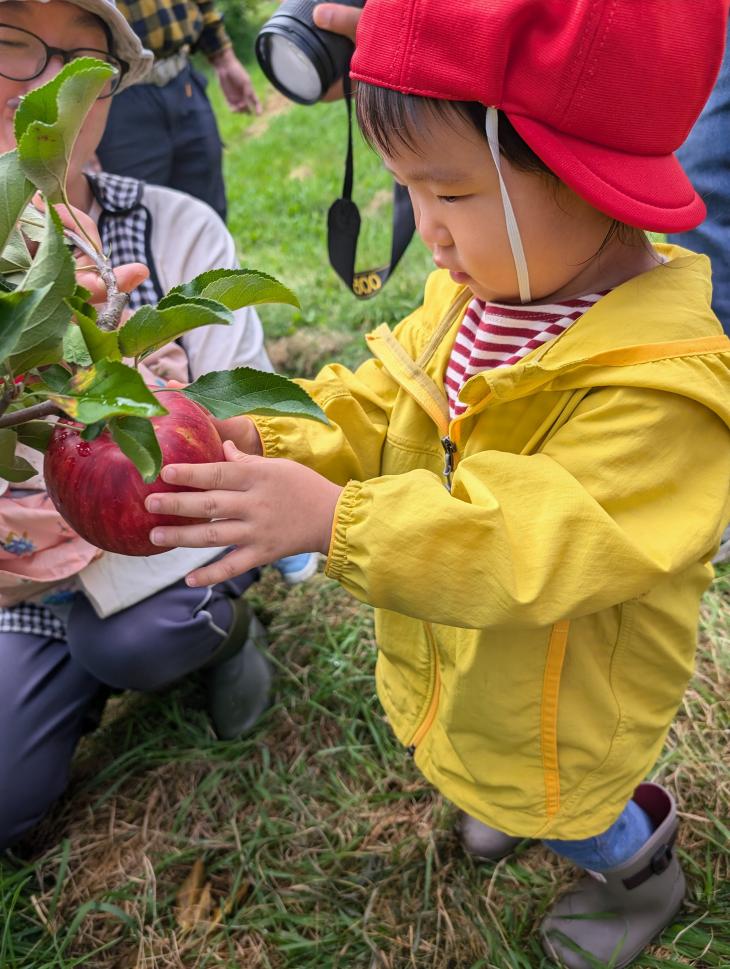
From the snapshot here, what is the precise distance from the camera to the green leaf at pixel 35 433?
2.61ft

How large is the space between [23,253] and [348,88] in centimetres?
76

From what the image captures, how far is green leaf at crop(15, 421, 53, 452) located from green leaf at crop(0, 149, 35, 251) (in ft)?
0.58

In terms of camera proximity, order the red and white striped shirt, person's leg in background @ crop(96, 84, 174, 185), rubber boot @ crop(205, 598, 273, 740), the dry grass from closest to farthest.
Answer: the red and white striped shirt → the dry grass → rubber boot @ crop(205, 598, 273, 740) → person's leg in background @ crop(96, 84, 174, 185)

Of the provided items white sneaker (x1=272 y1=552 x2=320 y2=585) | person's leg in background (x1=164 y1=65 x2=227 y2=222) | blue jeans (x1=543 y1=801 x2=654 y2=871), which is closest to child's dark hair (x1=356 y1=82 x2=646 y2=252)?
blue jeans (x1=543 y1=801 x2=654 y2=871)

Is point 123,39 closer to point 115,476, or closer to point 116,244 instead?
point 116,244

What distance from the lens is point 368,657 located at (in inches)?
68.5

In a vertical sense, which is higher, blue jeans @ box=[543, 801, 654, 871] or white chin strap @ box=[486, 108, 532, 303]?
white chin strap @ box=[486, 108, 532, 303]

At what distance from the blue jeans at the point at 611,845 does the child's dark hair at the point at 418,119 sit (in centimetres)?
88

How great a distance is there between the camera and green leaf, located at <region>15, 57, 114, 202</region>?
65 cm

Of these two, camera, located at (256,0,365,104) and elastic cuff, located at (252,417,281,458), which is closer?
elastic cuff, located at (252,417,281,458)

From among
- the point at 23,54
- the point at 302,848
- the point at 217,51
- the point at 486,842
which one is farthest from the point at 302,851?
the point at 217,51

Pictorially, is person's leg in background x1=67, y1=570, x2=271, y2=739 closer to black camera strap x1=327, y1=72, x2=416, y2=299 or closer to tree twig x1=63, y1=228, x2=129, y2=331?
black camera strap x1=327, y1=72, x2=416, y2=299

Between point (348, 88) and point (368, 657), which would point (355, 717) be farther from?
point (348, 88)

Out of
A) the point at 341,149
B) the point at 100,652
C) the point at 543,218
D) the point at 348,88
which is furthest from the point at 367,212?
the point at 543,218
